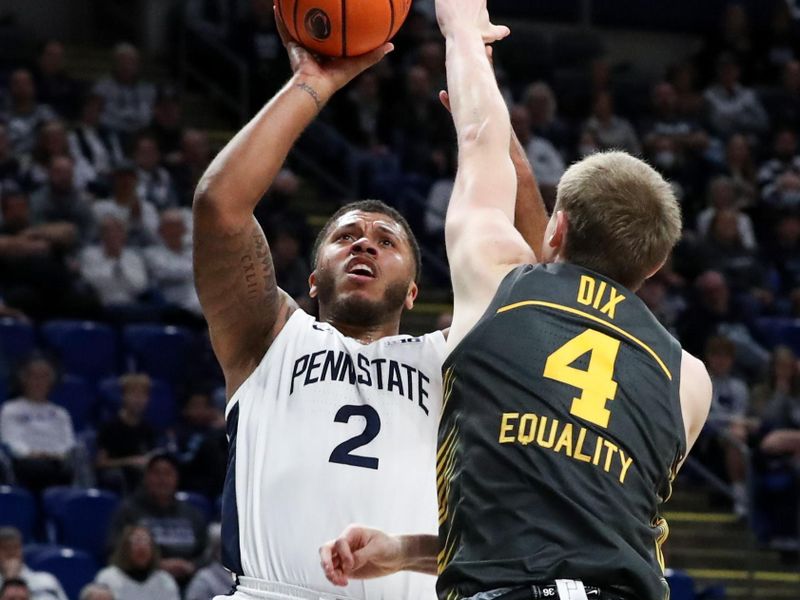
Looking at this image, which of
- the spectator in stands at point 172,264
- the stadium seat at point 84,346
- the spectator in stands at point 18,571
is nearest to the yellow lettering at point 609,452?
the spectator in stands at point 18,571

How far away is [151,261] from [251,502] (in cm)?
741

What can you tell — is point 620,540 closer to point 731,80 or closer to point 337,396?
point 337,396

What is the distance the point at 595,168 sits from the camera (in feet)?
10.6

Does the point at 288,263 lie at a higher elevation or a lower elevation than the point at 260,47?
lower

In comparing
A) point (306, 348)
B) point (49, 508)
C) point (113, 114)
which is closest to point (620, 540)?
point (306, 348)

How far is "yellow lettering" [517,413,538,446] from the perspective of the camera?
10.1 feet

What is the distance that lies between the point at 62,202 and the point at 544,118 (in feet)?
17.4

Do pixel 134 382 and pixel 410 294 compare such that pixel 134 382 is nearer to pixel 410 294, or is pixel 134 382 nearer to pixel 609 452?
pixel 410 294

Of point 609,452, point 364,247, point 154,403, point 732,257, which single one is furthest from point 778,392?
point 609,452

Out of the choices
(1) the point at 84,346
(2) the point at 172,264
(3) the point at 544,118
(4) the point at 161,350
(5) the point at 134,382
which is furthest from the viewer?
(3) the point at 544,118

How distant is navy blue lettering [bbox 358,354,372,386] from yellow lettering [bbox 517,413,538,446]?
4.06ft

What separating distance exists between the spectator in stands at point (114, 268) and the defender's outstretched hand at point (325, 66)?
687 cm

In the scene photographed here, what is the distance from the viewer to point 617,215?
3.19 meters

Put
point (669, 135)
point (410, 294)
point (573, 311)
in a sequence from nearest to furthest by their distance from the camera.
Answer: point (573, 311)
point (410, 294)
point (669, 135)
